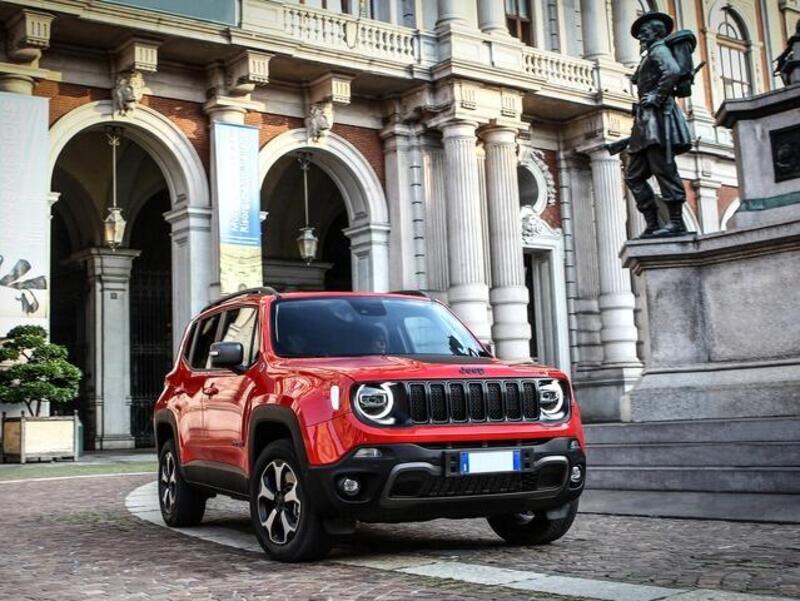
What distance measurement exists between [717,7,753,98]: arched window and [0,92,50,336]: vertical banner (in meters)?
21.5

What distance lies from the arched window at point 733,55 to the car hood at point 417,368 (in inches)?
1097

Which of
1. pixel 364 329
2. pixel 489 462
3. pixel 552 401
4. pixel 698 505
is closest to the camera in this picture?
pixel 489 462

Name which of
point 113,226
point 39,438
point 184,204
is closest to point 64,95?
point 113,226

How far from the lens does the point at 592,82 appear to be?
2597 centimetres

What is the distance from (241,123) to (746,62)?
18856 mm

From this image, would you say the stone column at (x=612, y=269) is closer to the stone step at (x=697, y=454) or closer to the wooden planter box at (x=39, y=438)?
the wooden planter box at (x=39, y=438)

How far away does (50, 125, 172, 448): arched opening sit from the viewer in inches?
933

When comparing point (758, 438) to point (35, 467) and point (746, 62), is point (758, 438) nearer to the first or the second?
point (35, 467)

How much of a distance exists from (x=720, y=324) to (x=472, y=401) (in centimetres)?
497

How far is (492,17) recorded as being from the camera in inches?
942

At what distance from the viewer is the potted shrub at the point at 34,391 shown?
55.5 ft

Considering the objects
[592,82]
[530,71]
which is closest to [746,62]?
[592,82]

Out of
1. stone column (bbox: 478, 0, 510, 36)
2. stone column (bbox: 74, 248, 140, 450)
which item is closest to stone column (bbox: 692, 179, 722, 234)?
stone column (bbox: 478, 0, 510, 36)

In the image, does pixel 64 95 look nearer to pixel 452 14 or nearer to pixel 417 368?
pixel 452 14
